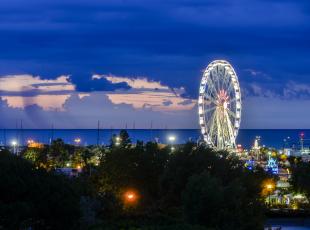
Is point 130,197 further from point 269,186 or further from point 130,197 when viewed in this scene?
point 269,186

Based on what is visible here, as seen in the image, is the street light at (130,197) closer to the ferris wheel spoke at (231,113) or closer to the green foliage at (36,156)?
the green foliage at (36,156)

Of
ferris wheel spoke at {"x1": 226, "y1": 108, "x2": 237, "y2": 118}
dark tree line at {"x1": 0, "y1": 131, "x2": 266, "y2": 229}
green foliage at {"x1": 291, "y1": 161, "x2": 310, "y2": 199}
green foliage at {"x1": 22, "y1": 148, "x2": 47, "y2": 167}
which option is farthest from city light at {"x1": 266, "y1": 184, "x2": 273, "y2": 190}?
green foliage at {"x1": 22, "y1": 148, "x2": 47, "y2": 167}

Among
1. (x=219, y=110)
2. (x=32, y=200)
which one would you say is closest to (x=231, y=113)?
(x=219, y=110)

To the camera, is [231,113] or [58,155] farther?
[58,155]

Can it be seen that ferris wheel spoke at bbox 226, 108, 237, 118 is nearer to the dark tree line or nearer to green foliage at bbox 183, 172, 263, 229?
the dark tree line

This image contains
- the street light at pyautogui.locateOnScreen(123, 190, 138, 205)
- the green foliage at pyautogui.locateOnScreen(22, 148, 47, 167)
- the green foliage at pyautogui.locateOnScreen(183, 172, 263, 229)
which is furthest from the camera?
the green foliage at pyautogui.locateOnScreen(22, 148, 47, 167)

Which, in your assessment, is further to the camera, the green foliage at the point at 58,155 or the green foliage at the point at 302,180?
the green foliage at the point at 58,155

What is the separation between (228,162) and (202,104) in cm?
1882

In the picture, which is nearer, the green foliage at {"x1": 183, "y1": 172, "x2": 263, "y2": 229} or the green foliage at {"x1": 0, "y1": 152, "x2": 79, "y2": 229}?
the green foliage at {"x1": 0, "y1": 152, "x2": 79, "y2": 229}

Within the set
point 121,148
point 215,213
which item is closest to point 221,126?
point 121,148

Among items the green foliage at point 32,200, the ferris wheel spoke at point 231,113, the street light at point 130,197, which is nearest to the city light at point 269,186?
the ferris wheel spoke at point 231,113

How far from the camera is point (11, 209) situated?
23500 millimetres

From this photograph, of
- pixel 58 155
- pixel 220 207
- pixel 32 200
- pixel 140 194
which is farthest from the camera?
pixel 58 155

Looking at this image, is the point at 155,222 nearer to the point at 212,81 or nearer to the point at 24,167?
the point at 24,167
